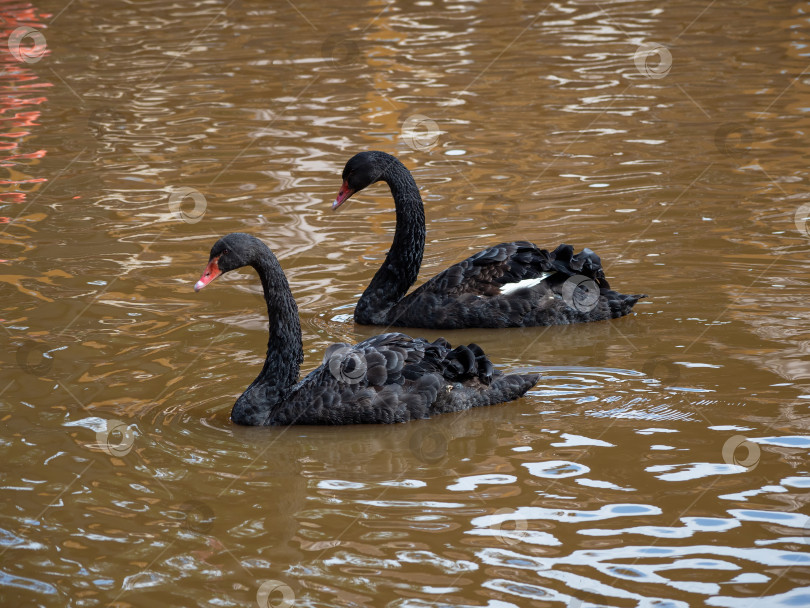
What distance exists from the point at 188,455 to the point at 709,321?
342 centimetres

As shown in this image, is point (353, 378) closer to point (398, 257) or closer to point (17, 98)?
point (398, 257)

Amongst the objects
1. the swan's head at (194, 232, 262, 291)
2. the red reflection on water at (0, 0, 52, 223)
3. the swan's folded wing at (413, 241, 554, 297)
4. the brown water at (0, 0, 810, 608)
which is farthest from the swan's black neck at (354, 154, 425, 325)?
the red reflection on water at (0, 0, 52, 223)

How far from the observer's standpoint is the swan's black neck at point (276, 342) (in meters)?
6.15

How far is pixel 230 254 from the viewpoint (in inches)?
241

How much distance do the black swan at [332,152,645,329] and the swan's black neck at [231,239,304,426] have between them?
173 centimetres

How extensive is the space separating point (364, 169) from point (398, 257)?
0.70 meters

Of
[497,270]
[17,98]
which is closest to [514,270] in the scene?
[497,270]

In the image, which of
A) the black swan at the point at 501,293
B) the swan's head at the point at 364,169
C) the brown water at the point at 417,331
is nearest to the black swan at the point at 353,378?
the brown water at the point at 417,331

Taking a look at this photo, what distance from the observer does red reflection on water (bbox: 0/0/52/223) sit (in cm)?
1121

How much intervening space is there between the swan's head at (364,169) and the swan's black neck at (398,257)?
0.06ft

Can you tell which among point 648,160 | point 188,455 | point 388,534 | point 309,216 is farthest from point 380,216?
point 388,534

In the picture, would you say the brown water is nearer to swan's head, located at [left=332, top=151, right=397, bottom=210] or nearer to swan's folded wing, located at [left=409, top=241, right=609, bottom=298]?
swan's folded wing, located at [left=409, top=241, right=609, bottom=298]

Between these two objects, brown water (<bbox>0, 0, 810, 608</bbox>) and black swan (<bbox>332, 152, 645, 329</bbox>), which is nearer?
brown water (<bbox>0, 0, 810, 608</bbox>)

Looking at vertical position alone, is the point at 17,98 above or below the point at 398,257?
below
